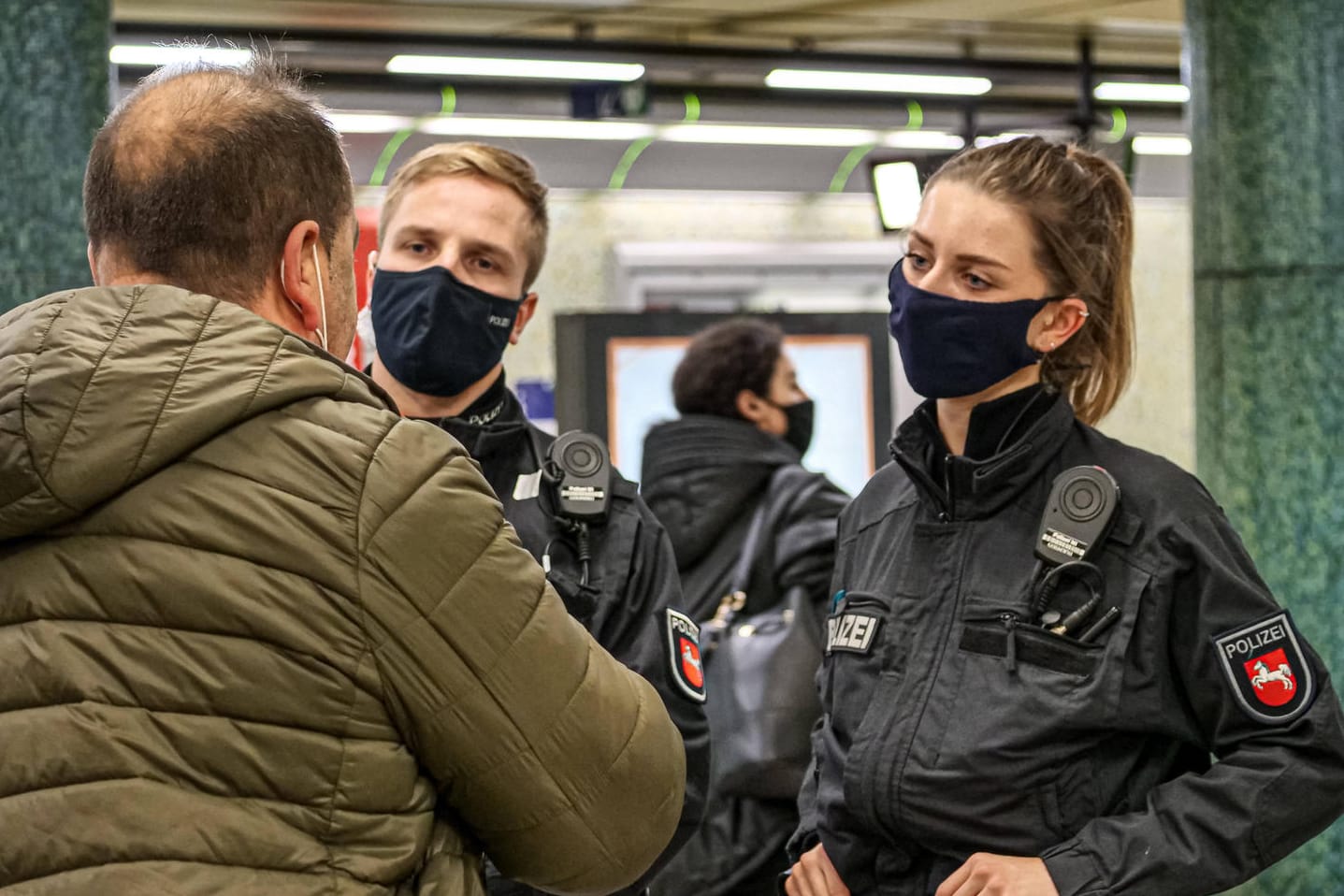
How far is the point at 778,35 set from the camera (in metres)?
9.52

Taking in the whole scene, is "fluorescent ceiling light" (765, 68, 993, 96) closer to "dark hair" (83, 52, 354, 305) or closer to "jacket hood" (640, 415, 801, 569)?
"jacket hood" (640, 415, 801, 569)

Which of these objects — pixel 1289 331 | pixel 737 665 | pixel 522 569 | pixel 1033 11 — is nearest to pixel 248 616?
pixel 522 569

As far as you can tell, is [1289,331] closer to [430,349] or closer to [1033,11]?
[430,349]

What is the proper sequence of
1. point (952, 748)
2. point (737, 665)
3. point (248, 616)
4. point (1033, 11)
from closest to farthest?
point (248, 616) < point (952, 748) < point (737, 665) < point (1033, 11)

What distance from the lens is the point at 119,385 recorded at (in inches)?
52.9

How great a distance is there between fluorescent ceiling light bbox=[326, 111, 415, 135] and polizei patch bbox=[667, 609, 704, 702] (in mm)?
6799

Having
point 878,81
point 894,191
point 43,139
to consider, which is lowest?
point 43,139

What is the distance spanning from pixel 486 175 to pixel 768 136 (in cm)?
763

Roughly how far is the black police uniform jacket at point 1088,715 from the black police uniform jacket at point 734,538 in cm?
114

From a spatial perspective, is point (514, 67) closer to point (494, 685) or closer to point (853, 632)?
point (853, 632)

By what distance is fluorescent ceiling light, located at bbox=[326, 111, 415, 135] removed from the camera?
28.5ft

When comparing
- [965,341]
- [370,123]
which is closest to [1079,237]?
[965,341]

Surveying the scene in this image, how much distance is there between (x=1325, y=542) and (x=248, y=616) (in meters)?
2.88

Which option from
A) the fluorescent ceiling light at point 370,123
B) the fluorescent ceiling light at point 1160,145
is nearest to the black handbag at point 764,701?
the fluorescent ceiling light at point 370,123
